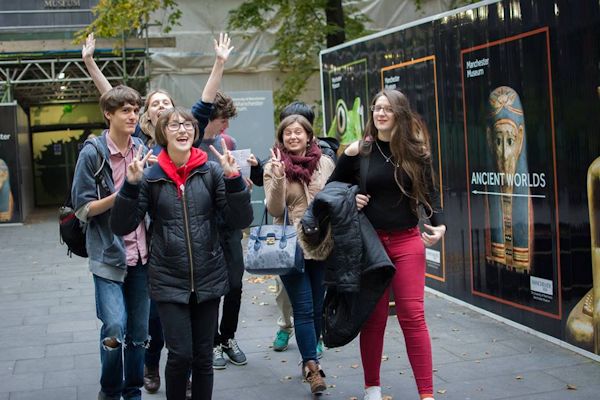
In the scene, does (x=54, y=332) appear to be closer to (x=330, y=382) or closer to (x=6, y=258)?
(x=330, y=382)

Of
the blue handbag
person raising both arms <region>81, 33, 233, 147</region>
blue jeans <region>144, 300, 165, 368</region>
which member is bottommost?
blue jeans <region>144, 300, 165, 368</region>

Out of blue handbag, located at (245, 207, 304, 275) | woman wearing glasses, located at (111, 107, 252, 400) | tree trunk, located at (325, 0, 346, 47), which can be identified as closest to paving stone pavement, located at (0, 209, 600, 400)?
blue handbag, located at (245, 207, 304, 275)

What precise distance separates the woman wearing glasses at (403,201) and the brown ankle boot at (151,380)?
65.5 inches

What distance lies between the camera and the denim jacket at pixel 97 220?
448cm

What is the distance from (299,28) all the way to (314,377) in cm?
1162

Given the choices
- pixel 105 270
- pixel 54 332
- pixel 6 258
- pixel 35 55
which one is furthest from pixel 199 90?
pixel 105 270

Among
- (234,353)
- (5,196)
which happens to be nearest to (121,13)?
(5,196)

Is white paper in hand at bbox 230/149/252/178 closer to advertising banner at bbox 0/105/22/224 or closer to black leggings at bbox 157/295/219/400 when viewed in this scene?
black leggings at bbox 157/295/219/400

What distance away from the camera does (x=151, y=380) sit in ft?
18.0

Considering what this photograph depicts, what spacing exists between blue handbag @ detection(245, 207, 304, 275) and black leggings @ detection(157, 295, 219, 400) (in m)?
0.96

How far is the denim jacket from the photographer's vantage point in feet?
14.7

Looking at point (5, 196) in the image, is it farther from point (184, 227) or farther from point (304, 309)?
point (184, 227)

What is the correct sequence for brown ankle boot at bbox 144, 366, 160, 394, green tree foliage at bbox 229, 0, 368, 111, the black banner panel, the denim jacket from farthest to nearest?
green tree foliage at bbox 229, 0, 368, 111 < the black banner panel < brown ankle boot at bbox 144, 366, 160, 394 < the denim jacket

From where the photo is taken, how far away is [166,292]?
417cm
